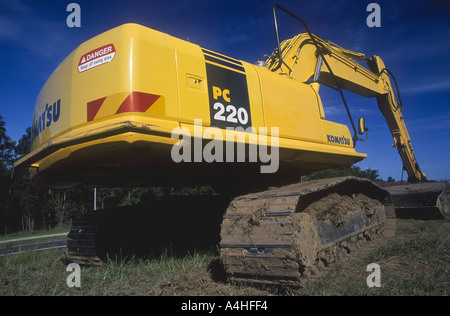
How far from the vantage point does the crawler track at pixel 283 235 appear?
8.68 ft

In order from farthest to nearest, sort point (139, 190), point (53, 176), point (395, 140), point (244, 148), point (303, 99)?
1. point (139, 190)
2. point (395, 140)
3. point (303, 99)
4. point (53, 176)
5. point (244, 148)

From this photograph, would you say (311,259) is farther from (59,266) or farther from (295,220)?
(59,266)

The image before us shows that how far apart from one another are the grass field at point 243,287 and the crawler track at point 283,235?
16 cm

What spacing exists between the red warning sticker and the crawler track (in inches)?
74.0

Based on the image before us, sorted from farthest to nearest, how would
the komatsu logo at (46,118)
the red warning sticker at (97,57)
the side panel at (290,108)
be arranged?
1. the side panel at (290,108)
2. the komatsu logo at (46,118)
3. the red warning sticker at (97,57)

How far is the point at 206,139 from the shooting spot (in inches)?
116

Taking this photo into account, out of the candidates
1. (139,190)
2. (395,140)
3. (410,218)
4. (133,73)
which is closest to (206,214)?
(133,73)

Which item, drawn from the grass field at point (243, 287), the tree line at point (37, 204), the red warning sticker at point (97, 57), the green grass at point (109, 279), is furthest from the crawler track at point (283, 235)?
the tree line at point (37, 204)

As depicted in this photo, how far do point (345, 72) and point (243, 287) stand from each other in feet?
17.0

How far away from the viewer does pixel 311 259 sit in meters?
2.89

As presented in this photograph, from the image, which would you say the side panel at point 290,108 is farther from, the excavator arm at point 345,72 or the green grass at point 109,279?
the green grass at point 109,279

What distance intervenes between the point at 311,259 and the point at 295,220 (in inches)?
17.2

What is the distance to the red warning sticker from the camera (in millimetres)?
2840

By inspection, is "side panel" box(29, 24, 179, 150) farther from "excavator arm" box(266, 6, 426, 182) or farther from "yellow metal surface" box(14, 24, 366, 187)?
Result: "excavator arm" box(266, 6, 426, 182)
